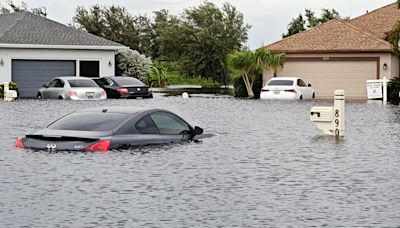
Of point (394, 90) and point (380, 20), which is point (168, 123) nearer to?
point (394, 90)

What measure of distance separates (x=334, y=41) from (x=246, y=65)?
205 inches

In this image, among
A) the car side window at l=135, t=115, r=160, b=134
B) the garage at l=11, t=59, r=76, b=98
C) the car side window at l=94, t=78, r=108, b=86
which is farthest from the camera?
the garage at l=11, t=59, r=76, b=98

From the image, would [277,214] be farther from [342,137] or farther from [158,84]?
[158,84]

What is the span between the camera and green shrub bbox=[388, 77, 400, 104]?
4919cm

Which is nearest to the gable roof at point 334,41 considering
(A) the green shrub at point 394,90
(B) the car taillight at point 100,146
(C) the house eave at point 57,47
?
(A) the green shrub at point 394,90

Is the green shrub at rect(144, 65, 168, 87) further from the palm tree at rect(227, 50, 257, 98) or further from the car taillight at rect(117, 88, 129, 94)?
the car taillight at rect(117, 88, 129, 94)

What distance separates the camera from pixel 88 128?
19859mm

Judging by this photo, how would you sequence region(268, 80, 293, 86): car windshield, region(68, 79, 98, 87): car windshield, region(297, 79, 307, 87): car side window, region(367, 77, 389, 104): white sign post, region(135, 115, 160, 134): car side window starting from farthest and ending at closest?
region(367, 77, 389, 104): white sign post < region(297, 79, 307, 87): car side window < region(268, 80, 293, 86): car windshield < region(68, 79, 98, 87): car windshield < region(135, 115, 160, 134): car side window

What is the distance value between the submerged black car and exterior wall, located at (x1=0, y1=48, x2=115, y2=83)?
33027mm

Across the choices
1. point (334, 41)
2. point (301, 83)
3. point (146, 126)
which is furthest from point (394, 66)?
point (146, 126)

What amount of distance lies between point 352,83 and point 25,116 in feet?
85.1

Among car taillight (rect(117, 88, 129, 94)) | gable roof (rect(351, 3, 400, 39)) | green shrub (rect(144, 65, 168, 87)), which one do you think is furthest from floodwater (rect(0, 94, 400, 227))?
green shrub (rect(144, 65, 168, 87))

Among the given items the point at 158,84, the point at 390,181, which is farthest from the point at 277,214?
the point at 158,84

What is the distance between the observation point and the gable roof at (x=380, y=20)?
198 ft
